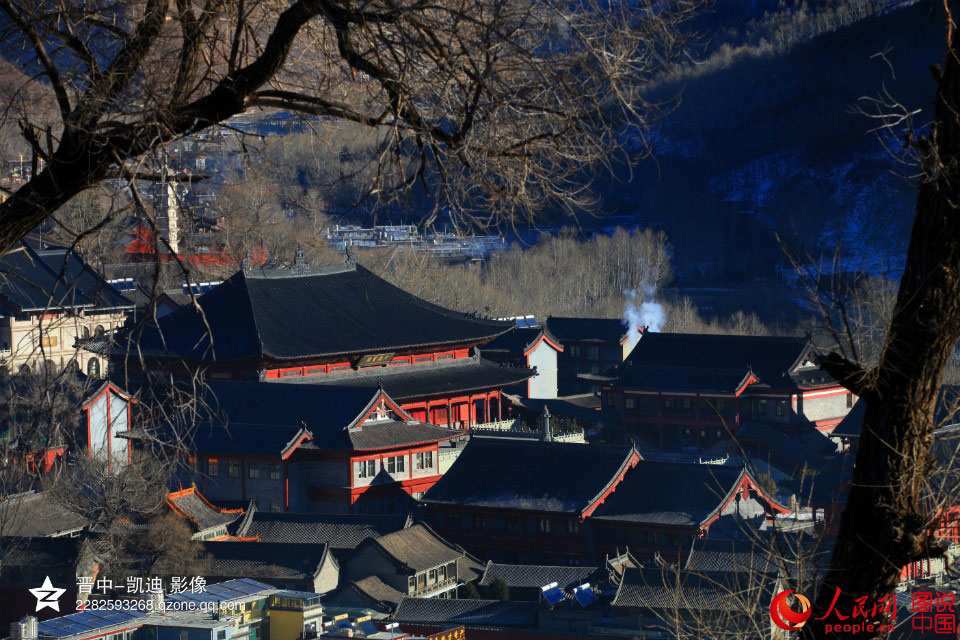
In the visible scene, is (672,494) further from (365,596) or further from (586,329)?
(586,329)

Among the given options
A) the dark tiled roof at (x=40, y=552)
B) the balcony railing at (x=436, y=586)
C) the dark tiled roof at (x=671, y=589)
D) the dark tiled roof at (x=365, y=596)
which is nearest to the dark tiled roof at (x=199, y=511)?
the dark tiled roof at (x=40, y=552)

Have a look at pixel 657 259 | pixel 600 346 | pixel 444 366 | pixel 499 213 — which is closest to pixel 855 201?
pixel 657 259

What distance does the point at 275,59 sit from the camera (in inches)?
142

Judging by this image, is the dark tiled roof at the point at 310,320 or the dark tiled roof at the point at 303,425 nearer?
the dark tiled roof at the point at 303,425

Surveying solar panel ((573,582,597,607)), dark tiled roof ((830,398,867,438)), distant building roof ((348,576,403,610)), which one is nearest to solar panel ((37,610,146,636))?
distant building roof ((348,576,403,610))

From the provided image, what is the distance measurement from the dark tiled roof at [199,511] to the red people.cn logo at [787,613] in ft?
46.9

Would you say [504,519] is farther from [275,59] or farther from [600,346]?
[600,346]

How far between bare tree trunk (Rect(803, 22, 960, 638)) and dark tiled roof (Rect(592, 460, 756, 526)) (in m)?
15.3

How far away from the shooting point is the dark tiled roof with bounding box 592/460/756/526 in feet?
61.0

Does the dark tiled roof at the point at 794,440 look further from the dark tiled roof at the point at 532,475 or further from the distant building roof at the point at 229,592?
the distant building roof at the point at 229,592

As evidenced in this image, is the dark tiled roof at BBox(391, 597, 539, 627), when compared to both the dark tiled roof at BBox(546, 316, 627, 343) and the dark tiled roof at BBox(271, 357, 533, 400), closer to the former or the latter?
the dark tiled roof at BBox(271, 357, 533, 400)

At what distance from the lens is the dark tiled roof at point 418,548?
56.4 feet

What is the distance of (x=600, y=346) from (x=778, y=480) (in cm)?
1372

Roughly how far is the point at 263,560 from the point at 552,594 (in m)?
3.85
